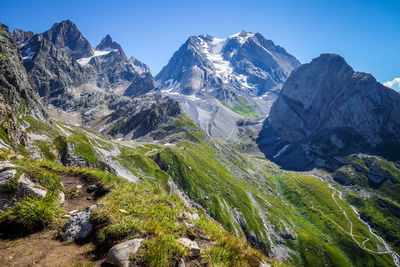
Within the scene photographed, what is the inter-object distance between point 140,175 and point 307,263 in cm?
11102

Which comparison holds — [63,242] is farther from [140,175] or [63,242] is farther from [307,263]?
[307,263]

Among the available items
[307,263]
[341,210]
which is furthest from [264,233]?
[341,210]

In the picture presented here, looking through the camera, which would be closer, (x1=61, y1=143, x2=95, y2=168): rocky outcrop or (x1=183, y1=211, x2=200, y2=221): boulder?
(x1=183, y1=211, x2=200, y2=221): boulder

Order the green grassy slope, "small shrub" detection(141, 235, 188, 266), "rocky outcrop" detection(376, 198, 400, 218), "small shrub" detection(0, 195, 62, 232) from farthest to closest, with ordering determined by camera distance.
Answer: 1. "rocky outcrop" detection(376, 198, 400, 218)
2. the green grassy slope
3. "small shrub" detection(0, 195, 62, 232)
4. "small shrub" detection(141, 235, 188, 266)

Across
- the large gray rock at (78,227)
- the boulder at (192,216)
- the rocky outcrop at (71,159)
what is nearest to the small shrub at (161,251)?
the large gray rock at (78,227)

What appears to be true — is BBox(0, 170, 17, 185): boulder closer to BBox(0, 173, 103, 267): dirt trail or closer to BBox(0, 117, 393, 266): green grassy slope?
BBox(0, 173, 103, 267): dirt trail

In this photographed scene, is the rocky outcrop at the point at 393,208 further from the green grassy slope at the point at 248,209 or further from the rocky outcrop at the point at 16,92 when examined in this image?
the rocky outcrop at the point at 16,92

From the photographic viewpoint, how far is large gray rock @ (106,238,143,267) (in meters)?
6.30

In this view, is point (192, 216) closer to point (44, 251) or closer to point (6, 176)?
point (44, 251)

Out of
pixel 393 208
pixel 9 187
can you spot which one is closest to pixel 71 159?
pixel 9 187

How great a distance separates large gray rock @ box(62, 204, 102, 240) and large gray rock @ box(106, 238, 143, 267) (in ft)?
7.25

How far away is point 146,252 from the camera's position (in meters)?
6.58

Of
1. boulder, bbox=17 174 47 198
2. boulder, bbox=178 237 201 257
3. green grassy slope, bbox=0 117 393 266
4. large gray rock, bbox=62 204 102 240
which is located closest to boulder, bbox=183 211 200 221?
boulder, bbox=178 237 201 257

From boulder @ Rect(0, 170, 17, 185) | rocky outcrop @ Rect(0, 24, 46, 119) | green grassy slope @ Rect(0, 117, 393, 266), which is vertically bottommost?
green grassy slope @ Rect(0, 117, 393, 266)
